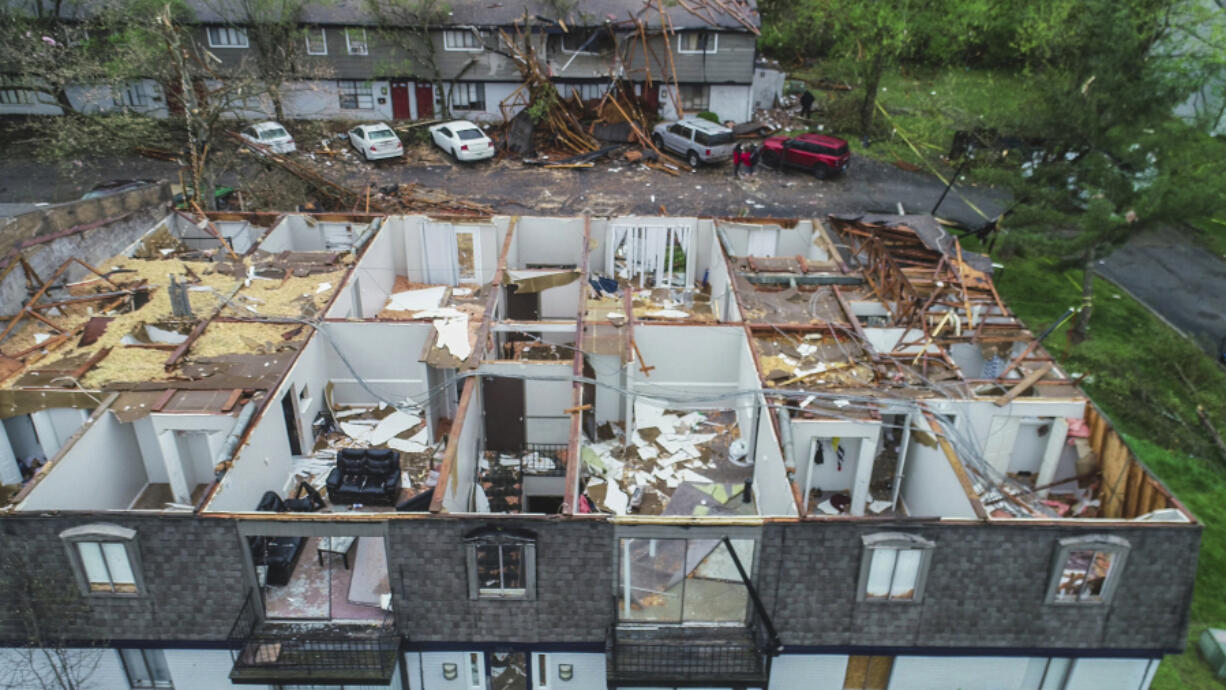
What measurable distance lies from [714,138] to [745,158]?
1905 millimetres

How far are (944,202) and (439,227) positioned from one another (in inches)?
975

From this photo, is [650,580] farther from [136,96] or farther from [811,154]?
[136,96]

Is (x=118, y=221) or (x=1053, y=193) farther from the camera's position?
(x=1053, y=193)

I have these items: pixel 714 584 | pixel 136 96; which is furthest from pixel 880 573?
pixel 136 96

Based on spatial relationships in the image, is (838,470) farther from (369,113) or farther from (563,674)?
(369,113)

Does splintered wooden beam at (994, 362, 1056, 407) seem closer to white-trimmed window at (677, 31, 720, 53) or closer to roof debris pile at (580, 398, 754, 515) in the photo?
roof debris pile at (580, 398, 754, 515)

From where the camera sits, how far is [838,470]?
19.3 meters

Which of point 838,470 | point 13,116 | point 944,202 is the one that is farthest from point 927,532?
point 13,116

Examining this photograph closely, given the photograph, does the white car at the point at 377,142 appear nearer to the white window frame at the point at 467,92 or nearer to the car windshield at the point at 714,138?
the white window frame at the point at 467,92

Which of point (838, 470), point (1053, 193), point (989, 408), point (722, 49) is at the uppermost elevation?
point (722, 49)

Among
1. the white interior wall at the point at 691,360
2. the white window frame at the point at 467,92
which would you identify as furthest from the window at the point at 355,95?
the white interior wall at the point at 691,360

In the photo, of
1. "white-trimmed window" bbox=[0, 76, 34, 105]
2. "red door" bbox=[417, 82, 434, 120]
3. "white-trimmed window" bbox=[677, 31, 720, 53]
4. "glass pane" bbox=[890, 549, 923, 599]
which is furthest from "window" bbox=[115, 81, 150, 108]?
"glass pane" bbox=[890, 549, 923, 599]

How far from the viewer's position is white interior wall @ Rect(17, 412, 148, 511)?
15.7 meters

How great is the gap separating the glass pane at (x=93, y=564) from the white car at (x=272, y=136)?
95.2 feet
